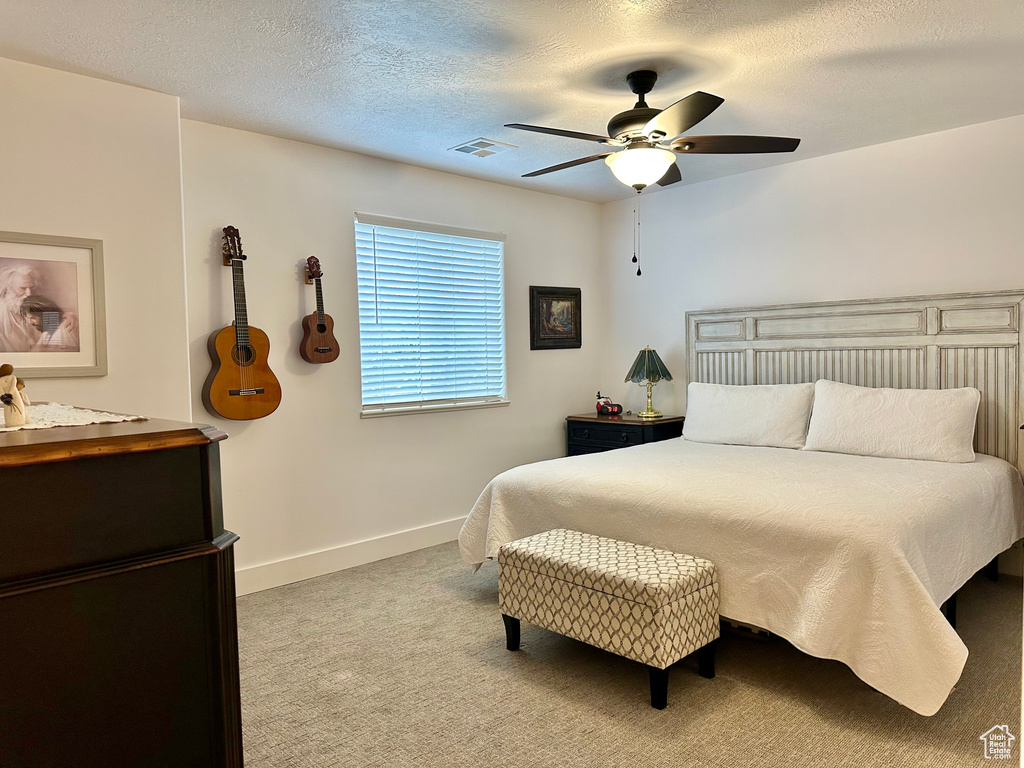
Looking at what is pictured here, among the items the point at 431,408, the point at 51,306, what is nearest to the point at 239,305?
the point at 51,306

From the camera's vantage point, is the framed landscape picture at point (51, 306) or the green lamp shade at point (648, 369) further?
the green lamp shade at point (648, 369)

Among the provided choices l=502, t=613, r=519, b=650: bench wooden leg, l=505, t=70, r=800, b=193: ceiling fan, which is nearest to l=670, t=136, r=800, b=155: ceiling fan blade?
l=505, t=70, r=800, b=193: ceiling fan

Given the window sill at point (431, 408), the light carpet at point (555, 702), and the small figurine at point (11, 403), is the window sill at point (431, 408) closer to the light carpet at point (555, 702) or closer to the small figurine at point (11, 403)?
the light carpet at point (555, 702)

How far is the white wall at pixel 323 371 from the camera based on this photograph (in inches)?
144

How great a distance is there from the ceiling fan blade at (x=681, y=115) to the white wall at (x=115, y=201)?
87.3 inches

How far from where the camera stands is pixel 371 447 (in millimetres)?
4324

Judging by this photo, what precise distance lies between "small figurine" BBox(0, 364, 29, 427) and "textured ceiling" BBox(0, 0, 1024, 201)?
160 centimetres

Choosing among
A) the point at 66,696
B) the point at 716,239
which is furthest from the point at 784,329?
the point at 66,696

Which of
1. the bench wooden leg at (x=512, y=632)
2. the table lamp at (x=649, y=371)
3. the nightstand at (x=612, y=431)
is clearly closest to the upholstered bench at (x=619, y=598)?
the bench wooden leg at (x=512, y=632)

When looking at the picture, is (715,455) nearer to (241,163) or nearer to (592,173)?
(592,173)

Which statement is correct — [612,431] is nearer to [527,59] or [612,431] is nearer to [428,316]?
[428,316]

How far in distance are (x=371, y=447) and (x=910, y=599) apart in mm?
3032

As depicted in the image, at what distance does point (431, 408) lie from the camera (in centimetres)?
461

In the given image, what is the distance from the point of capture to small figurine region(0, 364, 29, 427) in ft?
4.36
